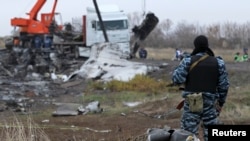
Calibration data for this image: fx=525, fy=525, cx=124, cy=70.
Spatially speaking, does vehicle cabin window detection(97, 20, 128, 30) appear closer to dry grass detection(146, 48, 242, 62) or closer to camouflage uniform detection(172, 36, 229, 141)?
dry grass detection(146, 48, 242, 62)

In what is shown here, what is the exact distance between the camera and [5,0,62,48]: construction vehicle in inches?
1228

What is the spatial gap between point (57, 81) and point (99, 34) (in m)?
6.38

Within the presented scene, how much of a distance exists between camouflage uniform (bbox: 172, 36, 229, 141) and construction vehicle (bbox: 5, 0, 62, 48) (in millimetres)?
25193

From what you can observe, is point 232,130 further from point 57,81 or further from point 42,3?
point 42,3

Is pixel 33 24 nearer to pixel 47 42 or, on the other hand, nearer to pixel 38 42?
pixel 38 42

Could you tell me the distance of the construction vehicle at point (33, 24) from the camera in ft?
102

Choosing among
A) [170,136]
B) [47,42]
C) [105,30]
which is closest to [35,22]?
[47,42]

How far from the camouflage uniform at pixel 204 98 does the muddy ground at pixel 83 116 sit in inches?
24.4

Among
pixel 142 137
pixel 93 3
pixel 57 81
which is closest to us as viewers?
pixel 142 137

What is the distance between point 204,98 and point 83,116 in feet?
24.7

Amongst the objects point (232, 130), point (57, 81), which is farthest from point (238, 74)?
point (232, 130)

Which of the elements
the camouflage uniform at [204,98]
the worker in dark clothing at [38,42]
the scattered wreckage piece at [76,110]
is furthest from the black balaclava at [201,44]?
the worker in dark clothing at [38,42]

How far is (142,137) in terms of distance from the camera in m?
6.50

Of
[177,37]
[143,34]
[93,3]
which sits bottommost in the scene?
[177,37]
